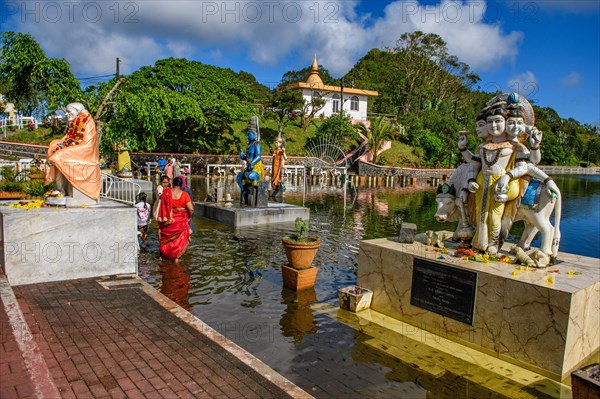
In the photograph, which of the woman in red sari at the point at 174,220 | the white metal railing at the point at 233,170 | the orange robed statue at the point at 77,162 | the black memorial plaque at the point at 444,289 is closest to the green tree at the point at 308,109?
the white metal railing at the point at 233,170

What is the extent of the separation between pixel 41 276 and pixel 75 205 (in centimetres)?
142


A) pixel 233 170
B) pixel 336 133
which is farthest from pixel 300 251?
pixel 336 133

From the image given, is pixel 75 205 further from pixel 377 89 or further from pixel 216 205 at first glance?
pixel 377 89

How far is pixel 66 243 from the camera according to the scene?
739 cm

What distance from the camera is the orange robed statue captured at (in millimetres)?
8023

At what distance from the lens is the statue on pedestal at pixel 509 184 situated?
6312 mm

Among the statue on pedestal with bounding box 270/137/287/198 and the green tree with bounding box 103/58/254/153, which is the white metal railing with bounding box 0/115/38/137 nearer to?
the green tree with bounding box 103/58/254/153

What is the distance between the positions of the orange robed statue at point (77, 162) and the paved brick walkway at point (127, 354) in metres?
2.09

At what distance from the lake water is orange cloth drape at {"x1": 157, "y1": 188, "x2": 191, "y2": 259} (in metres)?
0.36

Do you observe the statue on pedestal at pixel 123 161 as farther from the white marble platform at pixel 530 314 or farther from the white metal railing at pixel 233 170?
the white marble platform at pixel 530 314

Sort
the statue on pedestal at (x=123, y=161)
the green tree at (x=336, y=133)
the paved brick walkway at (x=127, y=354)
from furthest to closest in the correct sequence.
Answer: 1. the green tree at (x=336, y=133)
2. the statue on pedestal at (x=123, y=161)
3. the paved brick walkway at (x=127, y=354)

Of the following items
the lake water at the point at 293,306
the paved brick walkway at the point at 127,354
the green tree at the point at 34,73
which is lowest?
the lake water at the point at 293,306

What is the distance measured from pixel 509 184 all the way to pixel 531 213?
0.52 m

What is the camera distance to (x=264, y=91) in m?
58.3
